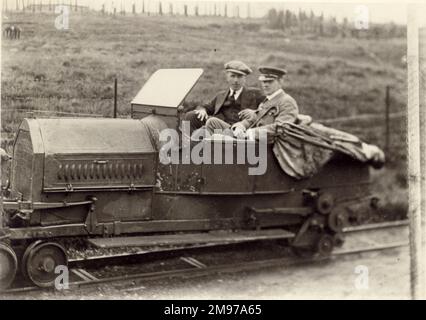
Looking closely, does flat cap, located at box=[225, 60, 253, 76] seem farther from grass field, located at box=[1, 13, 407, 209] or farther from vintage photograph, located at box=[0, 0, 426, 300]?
grass field, located at box=[1, 13, 407, 209]

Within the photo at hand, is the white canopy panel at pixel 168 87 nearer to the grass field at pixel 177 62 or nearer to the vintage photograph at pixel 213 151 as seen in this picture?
the vintage photograph at pixel 213 151

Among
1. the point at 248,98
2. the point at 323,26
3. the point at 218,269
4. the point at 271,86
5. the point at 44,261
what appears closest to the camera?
the point at 44,261

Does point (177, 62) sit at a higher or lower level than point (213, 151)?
higher

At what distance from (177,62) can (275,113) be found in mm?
1256

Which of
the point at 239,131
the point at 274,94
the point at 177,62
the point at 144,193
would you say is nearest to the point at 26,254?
the point at 144,193

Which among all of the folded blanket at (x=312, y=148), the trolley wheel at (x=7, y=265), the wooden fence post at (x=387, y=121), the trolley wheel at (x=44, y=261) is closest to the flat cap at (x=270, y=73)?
the folded blanket at (x=312, y=148)

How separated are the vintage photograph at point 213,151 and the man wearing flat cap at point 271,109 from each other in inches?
0.6

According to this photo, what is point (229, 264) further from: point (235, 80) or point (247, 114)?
point (235, 80)

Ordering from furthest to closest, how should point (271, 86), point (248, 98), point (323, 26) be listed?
point (248, 98), point (271, 86), point (323, 26)

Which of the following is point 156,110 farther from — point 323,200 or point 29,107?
point 323,200

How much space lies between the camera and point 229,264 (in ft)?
22.7

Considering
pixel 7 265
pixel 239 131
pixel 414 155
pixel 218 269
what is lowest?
pixel 218 269

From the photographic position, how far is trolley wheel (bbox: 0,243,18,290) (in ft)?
19.2

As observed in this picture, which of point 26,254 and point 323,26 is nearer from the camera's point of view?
point 26,254
